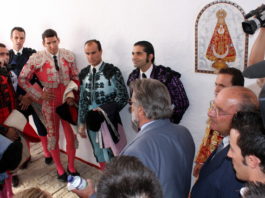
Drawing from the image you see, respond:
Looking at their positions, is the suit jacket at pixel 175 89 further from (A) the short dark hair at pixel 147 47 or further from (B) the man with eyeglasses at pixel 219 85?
(B) the man with eyeglasses at pixel 219 85

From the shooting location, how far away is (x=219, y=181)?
1.35 meters

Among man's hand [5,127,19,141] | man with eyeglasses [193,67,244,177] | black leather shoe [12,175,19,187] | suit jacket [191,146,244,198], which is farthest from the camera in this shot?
black leather shoe [12,175,19,187]

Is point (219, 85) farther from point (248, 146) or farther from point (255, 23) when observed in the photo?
point (248, 146)

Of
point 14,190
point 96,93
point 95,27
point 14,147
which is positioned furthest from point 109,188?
point 14,190

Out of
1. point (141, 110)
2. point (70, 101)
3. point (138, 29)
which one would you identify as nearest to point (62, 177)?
point (70, 101)

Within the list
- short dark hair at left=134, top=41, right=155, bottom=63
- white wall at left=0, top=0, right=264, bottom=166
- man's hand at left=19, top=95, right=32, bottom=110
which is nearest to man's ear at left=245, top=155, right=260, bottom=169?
white wall at left=0, top=0, right=264, bottom=166

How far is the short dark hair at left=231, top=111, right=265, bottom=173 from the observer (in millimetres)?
1005

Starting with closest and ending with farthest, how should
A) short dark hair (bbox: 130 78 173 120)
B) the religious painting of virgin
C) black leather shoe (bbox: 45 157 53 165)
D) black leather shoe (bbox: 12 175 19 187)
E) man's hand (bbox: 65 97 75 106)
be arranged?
short dark hair (bbox: 130 78 173 120) < the religious painting of virgin < man's hand (bbox: 65 97 75 106) < black leather shoe (bbox: 12 175 19 187) < black leather shoe (bbox: 45 157 53 165)

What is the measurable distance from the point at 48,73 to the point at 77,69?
38cm

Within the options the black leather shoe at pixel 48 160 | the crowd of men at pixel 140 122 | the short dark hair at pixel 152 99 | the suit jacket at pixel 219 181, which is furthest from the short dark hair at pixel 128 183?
the black leather shoe at pixel 48 160

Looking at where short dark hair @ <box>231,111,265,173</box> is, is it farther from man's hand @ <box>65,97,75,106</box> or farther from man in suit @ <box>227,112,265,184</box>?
man's hand @ <box>65,97,75,106</box>

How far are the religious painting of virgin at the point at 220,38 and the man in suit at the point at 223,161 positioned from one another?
0.73 m

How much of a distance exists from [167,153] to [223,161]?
0.30m

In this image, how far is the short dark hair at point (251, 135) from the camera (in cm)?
100
